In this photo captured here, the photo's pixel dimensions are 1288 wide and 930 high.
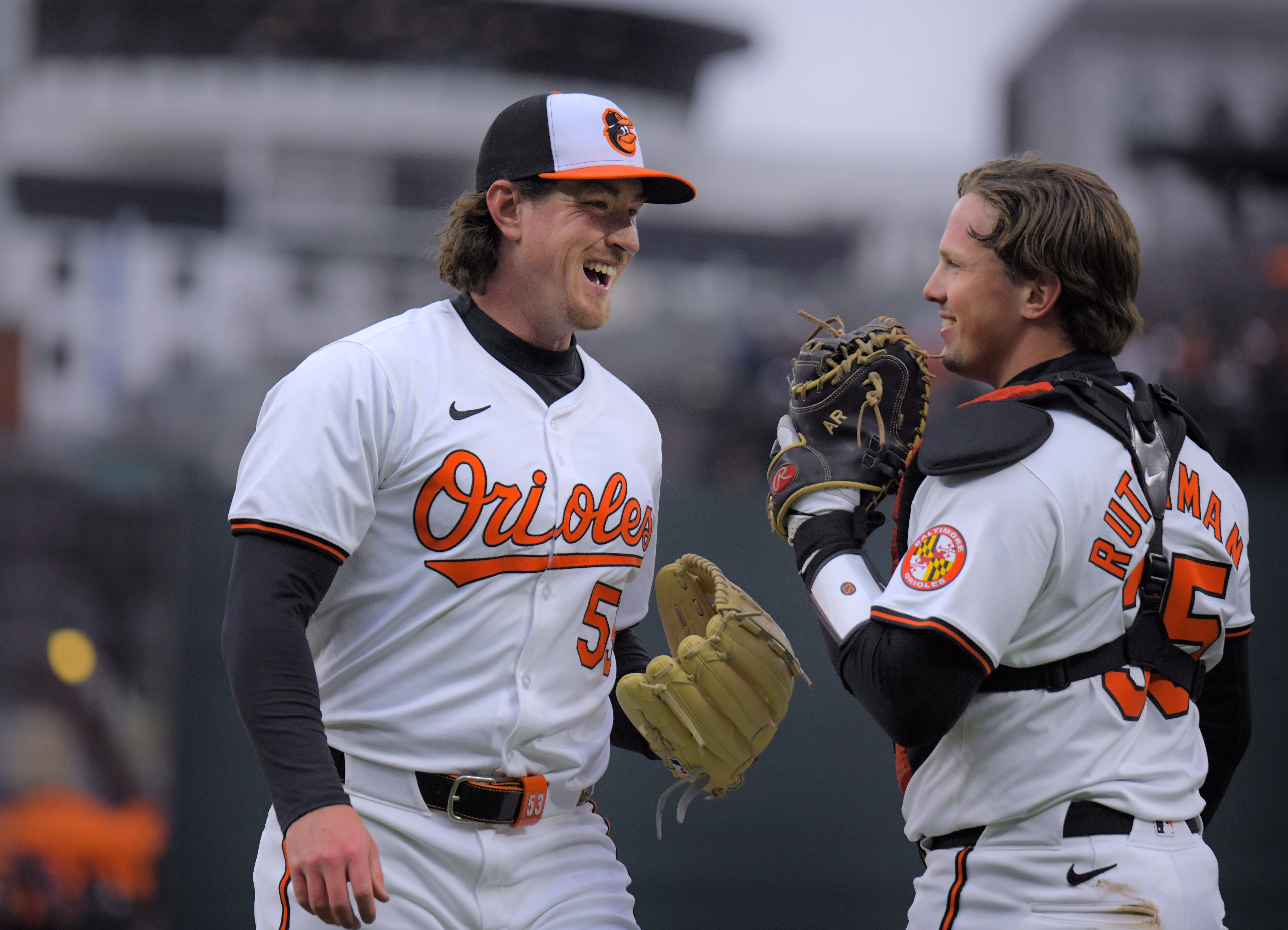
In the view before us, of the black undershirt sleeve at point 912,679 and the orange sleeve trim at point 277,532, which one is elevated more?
the orange sleeve trim at point 277,532

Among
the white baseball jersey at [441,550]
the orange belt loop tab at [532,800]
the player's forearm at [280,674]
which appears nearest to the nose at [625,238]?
the white baseball jersey at [441,550]

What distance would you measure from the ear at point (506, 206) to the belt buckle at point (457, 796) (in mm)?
891

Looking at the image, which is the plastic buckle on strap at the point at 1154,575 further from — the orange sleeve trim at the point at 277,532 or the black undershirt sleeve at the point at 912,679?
the orange sleeve trim at the point at 277,532

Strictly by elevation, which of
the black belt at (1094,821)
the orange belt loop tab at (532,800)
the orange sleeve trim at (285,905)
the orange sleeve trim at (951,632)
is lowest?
the orange sleeve trim at (285,905)

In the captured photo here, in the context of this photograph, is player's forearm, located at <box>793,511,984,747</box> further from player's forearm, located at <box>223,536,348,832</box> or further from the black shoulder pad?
player's forearm, located at <box>223,536,348,832</box>

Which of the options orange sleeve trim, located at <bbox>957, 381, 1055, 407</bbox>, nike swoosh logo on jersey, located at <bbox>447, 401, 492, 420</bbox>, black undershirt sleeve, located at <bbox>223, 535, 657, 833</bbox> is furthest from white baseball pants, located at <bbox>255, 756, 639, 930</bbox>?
orange sleeve trim, located at <bbox>957, 381, 1055, 407</bbox>

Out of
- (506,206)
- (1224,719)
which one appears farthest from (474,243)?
(1224,719)

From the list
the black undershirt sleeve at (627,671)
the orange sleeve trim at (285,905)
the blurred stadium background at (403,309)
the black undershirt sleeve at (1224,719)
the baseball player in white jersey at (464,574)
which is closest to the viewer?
the baseball player in white jersey at (464,574)

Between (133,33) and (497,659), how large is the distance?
30.0 m

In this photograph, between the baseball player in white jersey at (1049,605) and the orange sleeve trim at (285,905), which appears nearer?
the baseball player in white jersey at (1049,605)

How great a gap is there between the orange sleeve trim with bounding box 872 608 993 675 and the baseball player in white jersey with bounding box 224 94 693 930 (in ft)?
1.93

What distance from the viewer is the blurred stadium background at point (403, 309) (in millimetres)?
4344

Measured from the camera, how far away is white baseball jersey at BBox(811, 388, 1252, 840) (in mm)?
1584

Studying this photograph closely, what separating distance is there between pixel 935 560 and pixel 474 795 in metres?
0.78
